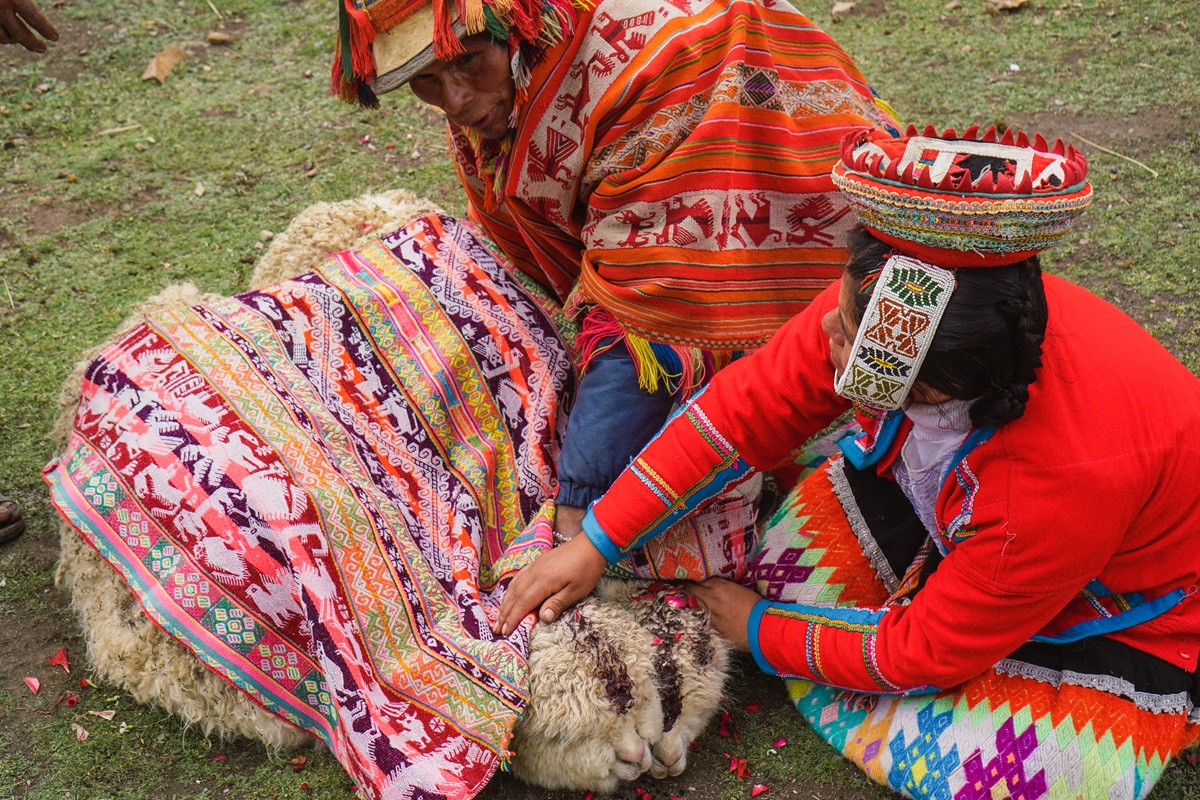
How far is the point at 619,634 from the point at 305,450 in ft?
2.58

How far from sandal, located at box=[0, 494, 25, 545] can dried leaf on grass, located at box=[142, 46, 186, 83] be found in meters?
2.95

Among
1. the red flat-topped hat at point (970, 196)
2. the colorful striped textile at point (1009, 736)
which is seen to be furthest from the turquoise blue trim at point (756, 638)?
the red flat-topped hat at point (970, 196)

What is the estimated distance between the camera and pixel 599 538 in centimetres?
212

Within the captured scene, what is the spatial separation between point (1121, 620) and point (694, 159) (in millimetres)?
1293

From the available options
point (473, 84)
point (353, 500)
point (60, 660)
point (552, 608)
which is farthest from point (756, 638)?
point (60, 660)

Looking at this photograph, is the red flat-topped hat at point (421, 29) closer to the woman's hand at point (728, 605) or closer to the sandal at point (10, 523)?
the woman's hand at point (728, 605)

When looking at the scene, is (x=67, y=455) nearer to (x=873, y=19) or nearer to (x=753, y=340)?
(x=753, y=340)

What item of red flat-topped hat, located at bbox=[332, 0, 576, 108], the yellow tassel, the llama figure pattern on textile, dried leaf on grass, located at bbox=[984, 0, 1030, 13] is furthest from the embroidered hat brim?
dried leaf on grass, located at bbox=[984, 0, 1030, 13]

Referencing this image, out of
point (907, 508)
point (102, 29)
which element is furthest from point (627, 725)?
point (102, 29)

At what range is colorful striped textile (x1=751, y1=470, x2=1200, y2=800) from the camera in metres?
1.88

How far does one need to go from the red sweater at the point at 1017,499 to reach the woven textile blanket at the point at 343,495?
0.40m

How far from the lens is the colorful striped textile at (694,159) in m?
2.23

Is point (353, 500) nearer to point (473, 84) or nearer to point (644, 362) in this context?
point (644, 362)

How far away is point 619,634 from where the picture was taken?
2.08m
